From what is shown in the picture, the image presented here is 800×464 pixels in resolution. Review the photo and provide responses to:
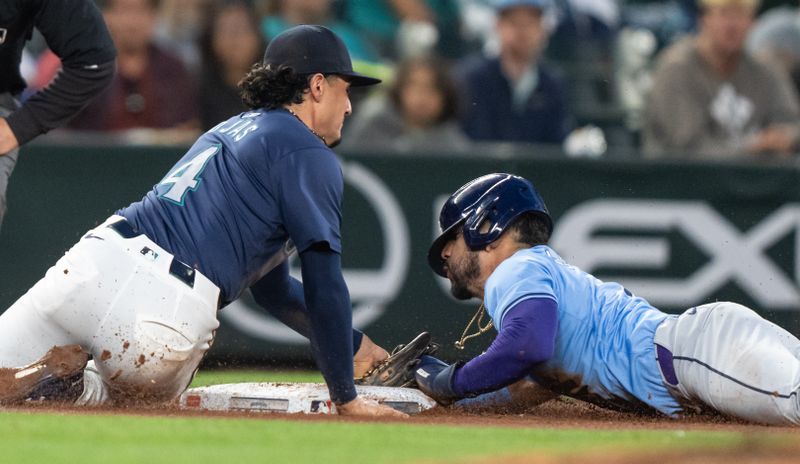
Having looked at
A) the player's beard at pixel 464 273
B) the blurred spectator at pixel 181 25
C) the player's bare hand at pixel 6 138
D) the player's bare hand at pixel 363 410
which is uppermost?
the blurred spectator at pixel 181 25

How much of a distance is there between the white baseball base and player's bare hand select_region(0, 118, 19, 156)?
147cm

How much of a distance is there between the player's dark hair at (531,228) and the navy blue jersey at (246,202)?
36.8 inches

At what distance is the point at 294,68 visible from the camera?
6121mm

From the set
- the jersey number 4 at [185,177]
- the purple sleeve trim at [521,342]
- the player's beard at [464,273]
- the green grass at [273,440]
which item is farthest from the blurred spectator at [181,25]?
the green grass at [273,440]

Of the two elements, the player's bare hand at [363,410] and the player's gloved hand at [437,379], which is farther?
the player's gloved hand at [437,379]

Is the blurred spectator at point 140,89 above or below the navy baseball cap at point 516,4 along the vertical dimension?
below

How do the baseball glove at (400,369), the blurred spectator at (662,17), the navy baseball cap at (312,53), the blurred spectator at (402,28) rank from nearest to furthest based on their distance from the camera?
the navy baseball cap at (312,53) → the baseball glove at (400,369) → the blurred spectator at (402,28) → the blurred spectator at (662,17)

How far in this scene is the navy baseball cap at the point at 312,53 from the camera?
20.1ft

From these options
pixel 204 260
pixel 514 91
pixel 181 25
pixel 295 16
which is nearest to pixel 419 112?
pixel 514 91

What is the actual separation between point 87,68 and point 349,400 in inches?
86.2

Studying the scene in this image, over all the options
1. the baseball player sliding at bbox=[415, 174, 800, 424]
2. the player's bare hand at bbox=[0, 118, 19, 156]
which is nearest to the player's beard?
the baseball player sliding at bbox=[415, 174, 800, 424]

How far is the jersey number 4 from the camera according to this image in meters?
6.01

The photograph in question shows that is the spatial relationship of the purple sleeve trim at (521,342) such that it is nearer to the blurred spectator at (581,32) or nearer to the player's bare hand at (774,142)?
the player's bare hand at (774,142)

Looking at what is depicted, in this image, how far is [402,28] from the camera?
1166 centimetres
